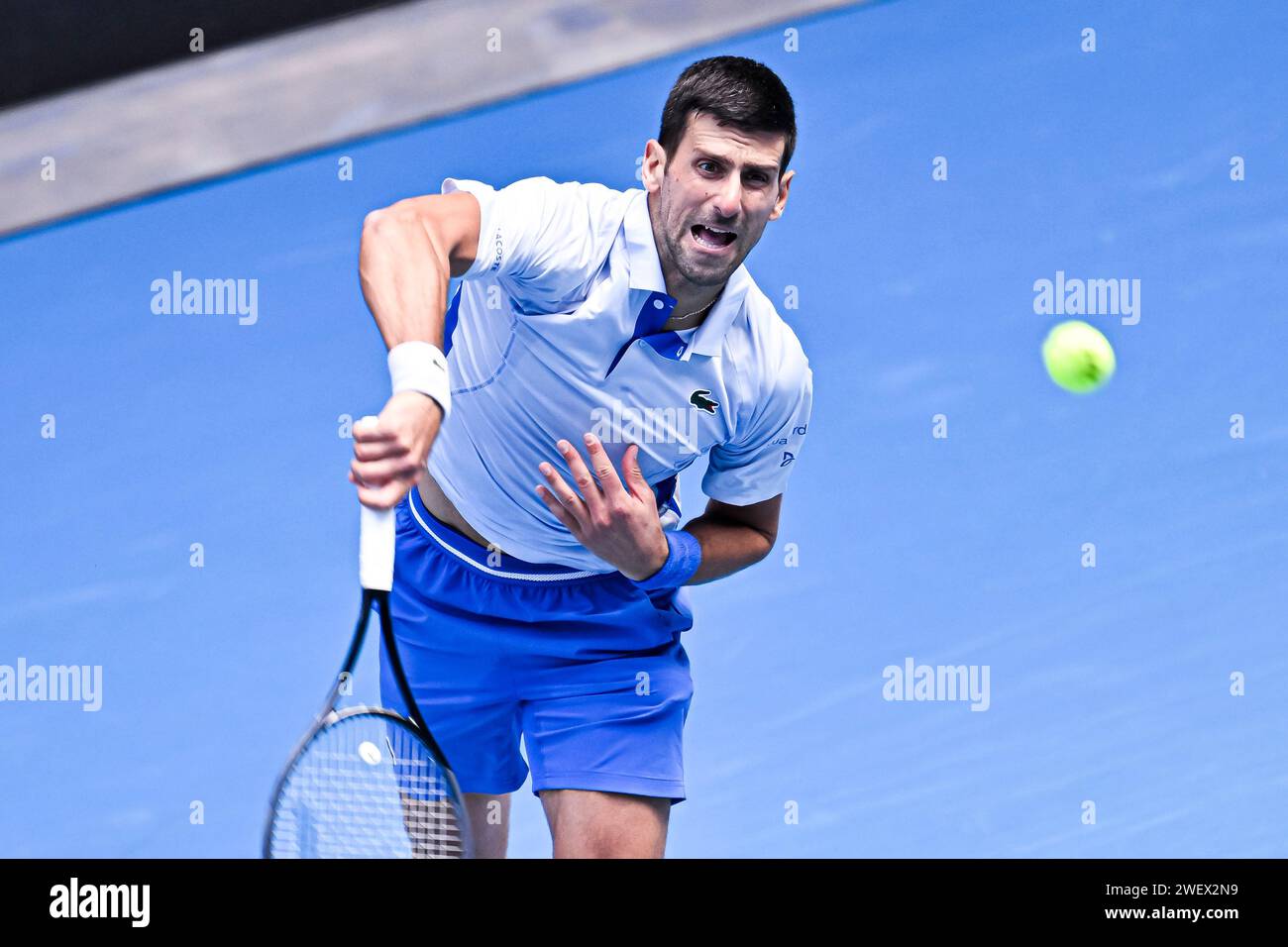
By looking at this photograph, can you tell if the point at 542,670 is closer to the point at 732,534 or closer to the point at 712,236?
the point at 732,534

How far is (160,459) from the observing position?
17.0 ft

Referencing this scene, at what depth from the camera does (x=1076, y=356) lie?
159 inches

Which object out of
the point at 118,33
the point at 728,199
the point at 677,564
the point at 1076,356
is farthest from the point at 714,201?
the point at 118,33

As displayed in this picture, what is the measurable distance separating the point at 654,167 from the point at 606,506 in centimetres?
57

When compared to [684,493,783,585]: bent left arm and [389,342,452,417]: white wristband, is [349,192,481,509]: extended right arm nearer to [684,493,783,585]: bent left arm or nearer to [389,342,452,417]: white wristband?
[389,342,452,417]: white wristband

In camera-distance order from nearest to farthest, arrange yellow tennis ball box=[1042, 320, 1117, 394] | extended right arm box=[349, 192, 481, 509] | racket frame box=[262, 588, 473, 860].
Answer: extended right arm box=[349, 192, 481, 509]
racket frame box=[262, 588, 473, 860]
yellow tennis ball box=[1042, 320, 1117, 394]

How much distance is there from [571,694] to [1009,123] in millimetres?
3552

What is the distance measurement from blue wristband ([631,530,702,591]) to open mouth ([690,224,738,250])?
0.48 m

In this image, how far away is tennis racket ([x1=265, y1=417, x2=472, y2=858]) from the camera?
6.26 feet

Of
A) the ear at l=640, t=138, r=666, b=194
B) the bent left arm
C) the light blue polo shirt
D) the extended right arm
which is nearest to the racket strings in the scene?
the extended right arm

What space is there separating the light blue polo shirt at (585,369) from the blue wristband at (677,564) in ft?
0.36

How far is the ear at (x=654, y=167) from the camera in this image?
247cm

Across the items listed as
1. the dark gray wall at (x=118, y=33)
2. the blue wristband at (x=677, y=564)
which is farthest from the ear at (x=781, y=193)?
the dark gray wall at (x=118, y=33)
